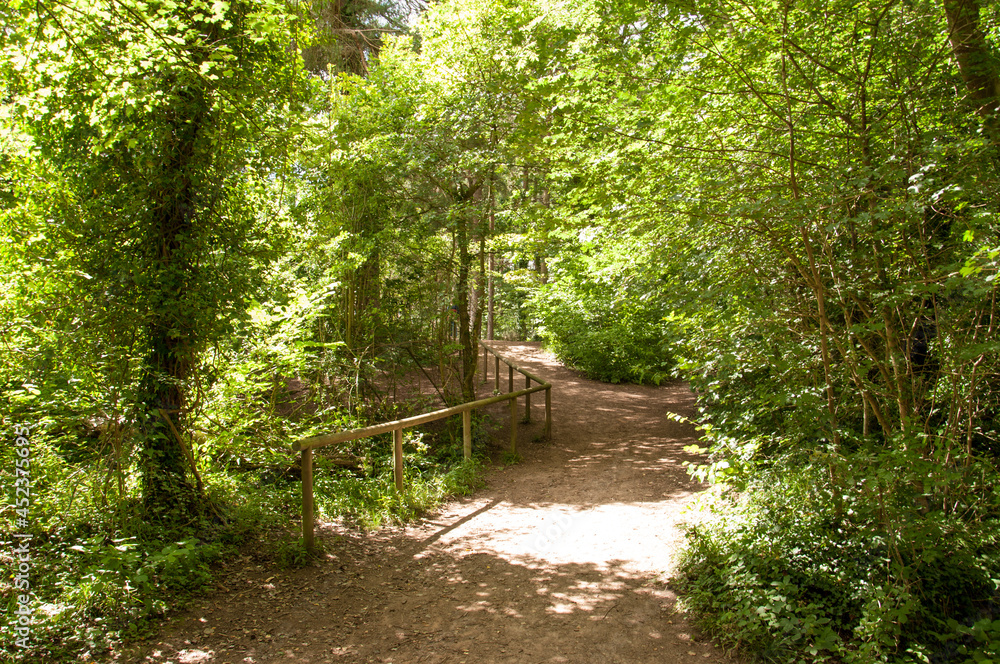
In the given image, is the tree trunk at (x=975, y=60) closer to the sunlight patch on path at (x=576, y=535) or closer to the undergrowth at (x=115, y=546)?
the sunlight patch on path at (x=576, y=535)

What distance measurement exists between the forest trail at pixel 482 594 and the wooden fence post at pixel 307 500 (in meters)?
0.24

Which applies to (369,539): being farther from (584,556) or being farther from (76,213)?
(76,213)

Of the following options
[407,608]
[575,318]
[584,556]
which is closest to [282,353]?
[407,608]

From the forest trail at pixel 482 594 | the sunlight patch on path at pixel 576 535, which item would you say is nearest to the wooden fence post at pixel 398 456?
the forest trail at pixel 482 594

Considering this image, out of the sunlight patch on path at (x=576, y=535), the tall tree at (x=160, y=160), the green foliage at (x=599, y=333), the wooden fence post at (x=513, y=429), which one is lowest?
the sunlight patch on path at (x=576, y=535)

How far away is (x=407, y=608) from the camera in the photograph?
4367mm

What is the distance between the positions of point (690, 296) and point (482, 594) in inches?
107

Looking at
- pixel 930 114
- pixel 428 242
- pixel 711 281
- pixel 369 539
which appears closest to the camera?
pixel 930 114

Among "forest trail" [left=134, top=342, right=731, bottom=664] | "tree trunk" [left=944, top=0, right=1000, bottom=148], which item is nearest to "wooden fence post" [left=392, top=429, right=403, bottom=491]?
"forest trail" [left=134, top=342, right=731, bottom=664]

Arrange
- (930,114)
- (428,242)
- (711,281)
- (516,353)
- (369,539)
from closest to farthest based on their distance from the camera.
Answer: (930,114), (711,281), (369,539), (428,242), (516,353)

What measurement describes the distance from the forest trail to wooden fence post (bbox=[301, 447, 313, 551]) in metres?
0.24

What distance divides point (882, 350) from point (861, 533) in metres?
1.39

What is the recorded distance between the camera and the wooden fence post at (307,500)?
503cm

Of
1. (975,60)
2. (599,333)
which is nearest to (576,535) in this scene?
(975,60)
